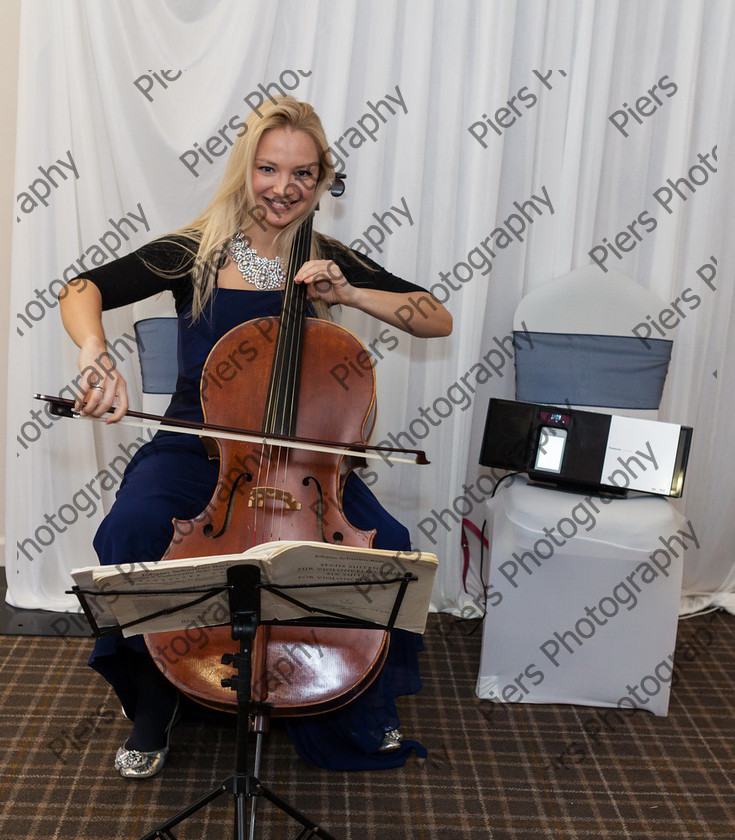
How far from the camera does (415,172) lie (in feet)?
7.61

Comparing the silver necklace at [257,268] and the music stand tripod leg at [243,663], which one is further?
the silver necklace at [257,268]

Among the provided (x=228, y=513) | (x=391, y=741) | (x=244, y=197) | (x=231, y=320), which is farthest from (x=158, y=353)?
(x=391, y=741)

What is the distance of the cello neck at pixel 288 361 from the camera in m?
1.66

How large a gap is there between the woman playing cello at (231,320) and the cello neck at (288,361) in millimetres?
40

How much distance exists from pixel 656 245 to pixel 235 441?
1424 millimetres

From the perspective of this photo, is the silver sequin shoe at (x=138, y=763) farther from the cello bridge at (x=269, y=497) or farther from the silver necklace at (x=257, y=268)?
the silver necklace at (x=257, y=268)

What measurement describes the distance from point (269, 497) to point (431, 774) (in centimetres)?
70

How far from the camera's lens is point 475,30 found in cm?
227

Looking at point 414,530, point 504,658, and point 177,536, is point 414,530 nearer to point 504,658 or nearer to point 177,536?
point 504,658

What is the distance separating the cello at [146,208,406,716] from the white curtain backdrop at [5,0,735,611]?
0.58 m

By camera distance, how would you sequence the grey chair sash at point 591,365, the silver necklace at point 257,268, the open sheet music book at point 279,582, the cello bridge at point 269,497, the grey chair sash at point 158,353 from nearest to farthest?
the open sheet music book at point 279,582, the cello bridge at point 269,497, the silver necklace at point 257,268, the grey chair sash at point 158,353, the grey chair sash at point 591,365

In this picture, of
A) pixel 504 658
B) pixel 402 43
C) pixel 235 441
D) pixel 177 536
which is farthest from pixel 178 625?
pixel 402 43

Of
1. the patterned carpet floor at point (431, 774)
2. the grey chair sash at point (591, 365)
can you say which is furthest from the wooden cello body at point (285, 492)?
the grey chair sash at point (591, 365)

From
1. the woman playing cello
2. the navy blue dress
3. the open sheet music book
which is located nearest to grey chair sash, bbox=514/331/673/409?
the woman playing cello
